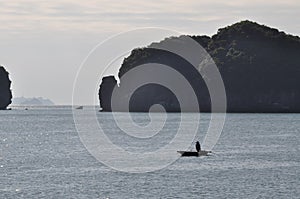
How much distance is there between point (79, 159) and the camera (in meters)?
110

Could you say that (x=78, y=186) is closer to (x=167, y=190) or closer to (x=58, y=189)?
(x=58, y=189)

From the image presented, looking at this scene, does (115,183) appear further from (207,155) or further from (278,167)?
(207,155)

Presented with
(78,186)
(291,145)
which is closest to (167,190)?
(78,186)

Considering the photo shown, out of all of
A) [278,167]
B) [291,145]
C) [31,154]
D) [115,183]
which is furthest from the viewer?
[291,145]

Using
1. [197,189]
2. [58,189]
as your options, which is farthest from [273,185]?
[58,189]

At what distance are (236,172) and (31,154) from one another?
4125cm

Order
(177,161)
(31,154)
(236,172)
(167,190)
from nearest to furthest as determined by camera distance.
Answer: (167,190)
(236,172)
(177,161)
(31,154)

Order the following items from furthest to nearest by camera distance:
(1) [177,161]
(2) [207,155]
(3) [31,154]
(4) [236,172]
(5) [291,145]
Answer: (5) [291,145]
(3) [31,154]
(2) [207,155]
(1) [177,161]
(4) [236,172]

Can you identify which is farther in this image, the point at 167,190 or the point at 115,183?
the point at 115,183

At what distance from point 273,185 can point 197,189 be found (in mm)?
8489

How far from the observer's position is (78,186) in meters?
79.5

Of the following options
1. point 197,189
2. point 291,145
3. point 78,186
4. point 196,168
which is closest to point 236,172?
point 196,168

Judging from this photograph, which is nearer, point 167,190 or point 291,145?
point 167,190

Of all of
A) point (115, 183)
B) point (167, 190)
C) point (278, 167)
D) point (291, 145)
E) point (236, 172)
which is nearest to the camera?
point (167, 190)
